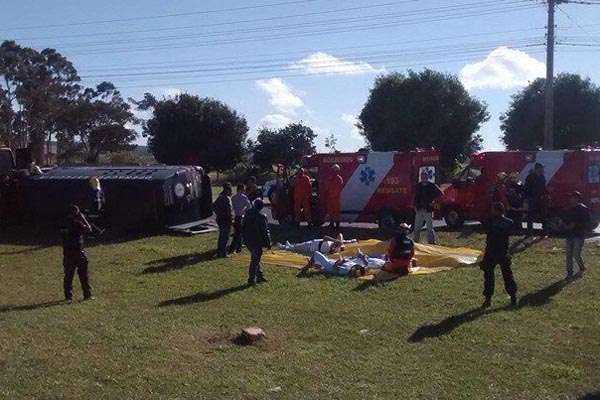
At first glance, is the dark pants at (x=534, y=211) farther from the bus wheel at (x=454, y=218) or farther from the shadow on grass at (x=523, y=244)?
the bus wheel at (x=454, y=218)

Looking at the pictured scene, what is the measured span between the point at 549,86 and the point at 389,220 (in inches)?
566

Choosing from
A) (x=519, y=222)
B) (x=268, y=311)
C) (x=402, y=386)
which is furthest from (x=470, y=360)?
(x=519, y=222)

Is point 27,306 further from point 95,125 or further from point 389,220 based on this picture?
point 95,125

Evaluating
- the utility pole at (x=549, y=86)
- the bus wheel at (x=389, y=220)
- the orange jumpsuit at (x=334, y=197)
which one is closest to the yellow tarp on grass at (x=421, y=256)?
the orange jumpsuit at (x=334, y=197)

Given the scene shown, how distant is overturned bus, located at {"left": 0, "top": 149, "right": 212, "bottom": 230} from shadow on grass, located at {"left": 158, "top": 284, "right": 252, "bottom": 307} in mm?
8353

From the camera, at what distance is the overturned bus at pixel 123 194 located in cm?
2052

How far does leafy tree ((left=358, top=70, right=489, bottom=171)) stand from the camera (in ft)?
164

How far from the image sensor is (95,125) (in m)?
61.4

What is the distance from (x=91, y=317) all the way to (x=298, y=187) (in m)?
10.7

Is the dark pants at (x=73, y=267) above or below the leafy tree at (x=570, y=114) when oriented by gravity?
below

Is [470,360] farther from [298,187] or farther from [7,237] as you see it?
[7,237]

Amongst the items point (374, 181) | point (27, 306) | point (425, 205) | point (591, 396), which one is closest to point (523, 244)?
point (425, 205)

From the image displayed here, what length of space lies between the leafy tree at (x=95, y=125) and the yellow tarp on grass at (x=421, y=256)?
46.7 m

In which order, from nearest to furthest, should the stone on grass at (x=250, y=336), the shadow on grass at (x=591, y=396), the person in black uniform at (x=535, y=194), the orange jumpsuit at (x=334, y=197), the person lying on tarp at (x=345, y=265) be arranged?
the shadow on grass at (x=591, y=396) < the stone on grass at (x=250, y=336) < the person lying on tarp at (x=345, y=265) < the person in black uniform at (x=535, y=194) < the orange jumpsuit at (x=334, y=197)
